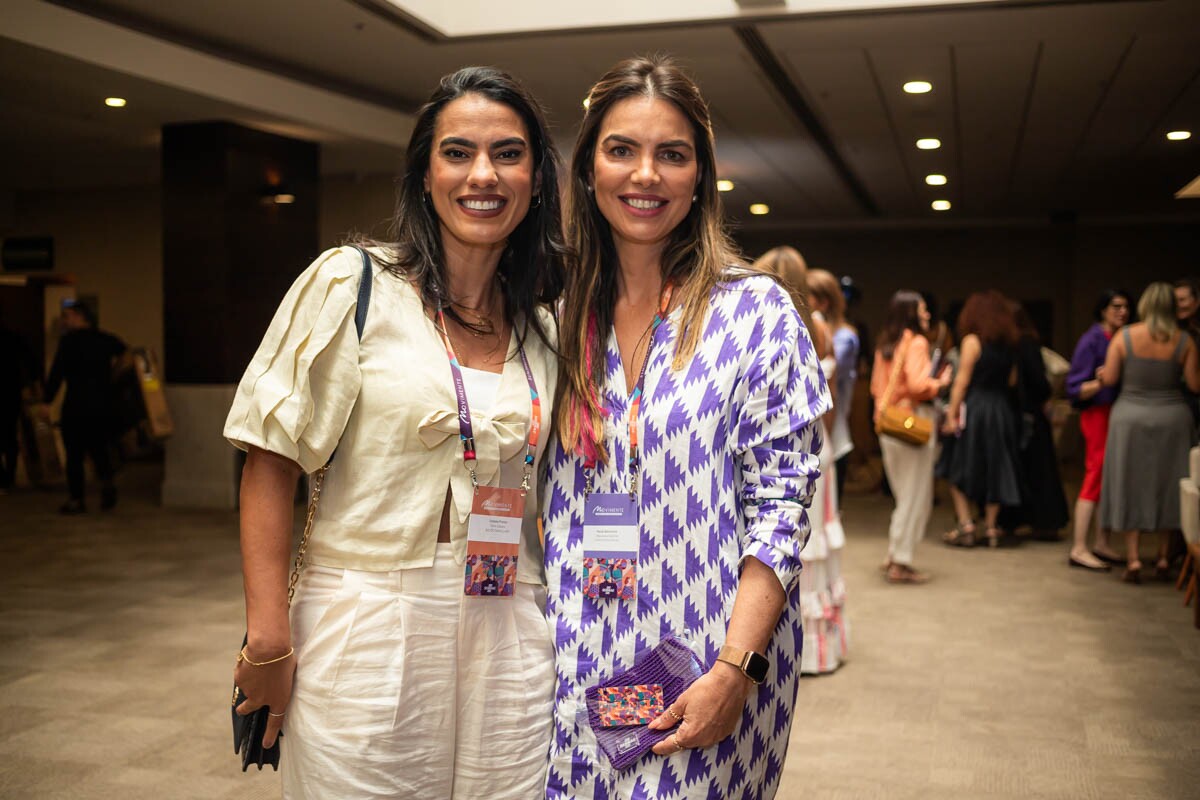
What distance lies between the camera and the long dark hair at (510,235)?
1.85 meters

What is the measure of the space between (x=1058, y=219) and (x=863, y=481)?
7.41m

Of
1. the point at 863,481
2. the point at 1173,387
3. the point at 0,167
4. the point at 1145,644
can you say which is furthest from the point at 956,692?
the point at 0,167

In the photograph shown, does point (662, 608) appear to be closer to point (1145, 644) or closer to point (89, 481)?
point (1145, 644)

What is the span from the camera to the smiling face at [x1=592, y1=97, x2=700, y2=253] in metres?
1.76

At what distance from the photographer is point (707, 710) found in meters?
1.62

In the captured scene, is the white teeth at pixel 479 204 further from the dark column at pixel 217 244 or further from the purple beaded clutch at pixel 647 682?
the dark column at pixel 217 244

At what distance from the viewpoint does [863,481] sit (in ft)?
37.8

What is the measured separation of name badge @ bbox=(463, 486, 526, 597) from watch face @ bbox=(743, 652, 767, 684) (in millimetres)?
398

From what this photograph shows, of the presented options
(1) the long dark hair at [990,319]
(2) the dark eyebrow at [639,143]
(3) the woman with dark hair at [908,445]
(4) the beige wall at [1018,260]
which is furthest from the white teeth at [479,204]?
(4) the beige wall at [1018,260]

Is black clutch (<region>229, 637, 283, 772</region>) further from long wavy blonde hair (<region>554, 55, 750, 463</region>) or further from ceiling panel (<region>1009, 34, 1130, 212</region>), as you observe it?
ceiling panel (<region>1009, 34, 1130, 212</region>)

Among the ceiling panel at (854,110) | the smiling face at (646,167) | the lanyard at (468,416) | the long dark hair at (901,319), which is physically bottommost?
the lanyard at (468,416)

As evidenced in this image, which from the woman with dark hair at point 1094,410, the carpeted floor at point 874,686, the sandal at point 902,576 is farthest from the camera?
the woman with dark hair at point 1094,410

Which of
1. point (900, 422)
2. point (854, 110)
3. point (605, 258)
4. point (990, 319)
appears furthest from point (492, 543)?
point (854, 110)

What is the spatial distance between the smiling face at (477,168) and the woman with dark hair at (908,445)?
5.05 m
